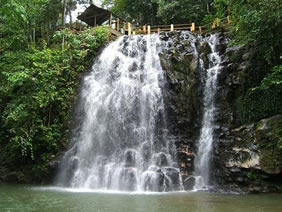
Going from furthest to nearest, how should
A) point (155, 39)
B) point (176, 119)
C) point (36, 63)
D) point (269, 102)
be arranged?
1. point (155, 39)
2. point (36, 63)
3. point (176, 119)
4. point (269, 102)

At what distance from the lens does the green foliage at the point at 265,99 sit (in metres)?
11.3

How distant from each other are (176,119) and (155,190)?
3.81 metres

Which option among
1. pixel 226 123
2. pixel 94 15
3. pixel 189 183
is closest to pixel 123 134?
pixel 189 183

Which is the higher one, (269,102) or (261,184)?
(269,102)

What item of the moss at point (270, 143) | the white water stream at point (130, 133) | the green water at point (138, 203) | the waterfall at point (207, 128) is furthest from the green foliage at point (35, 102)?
the moss at point (270, 143)

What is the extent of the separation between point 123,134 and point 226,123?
4.62 metres

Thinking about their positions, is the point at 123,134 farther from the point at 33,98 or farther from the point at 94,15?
the point at 94,15

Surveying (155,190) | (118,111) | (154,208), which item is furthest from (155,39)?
(154,208)

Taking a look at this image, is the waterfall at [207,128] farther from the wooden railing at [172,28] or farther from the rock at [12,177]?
the rock at [12,177]

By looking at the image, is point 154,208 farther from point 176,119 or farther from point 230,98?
point 230,98

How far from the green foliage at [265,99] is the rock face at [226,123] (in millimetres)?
511

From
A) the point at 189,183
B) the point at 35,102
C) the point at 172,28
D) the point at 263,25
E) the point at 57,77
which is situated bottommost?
the point at 189,183

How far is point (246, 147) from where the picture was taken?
11.3 meters

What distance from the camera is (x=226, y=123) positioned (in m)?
12.9
